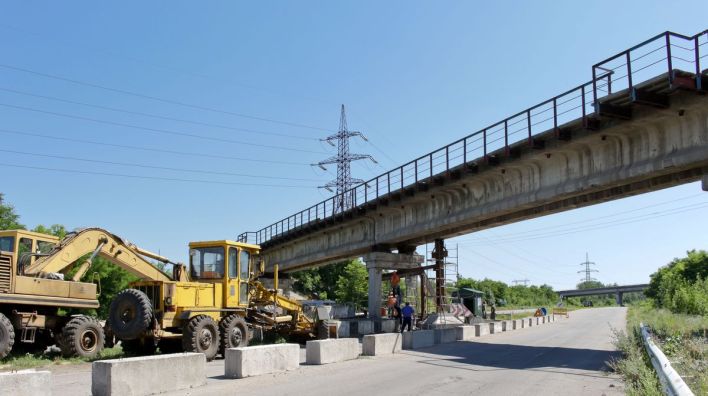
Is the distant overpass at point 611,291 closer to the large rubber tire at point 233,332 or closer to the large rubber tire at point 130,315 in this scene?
the large rubber tire at point 233,332

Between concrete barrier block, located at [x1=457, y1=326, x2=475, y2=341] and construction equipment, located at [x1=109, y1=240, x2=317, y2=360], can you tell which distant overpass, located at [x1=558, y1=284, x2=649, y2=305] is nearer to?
concrete barrier block, located at [x1=457, y1=326, x2=475, y2=341]

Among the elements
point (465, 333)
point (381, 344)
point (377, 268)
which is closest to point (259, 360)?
point (381, 344)

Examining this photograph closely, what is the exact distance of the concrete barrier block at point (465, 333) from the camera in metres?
25.4

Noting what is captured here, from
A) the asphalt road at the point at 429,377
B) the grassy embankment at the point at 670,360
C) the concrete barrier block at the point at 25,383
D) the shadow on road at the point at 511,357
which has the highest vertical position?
the concrete barrier block at the point at 25,383

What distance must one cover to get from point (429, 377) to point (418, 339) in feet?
27.0

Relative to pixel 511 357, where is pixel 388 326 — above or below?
below

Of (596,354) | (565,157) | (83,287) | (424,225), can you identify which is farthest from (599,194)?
(83,287)

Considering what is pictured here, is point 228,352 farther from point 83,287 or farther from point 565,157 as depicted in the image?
point 565,157

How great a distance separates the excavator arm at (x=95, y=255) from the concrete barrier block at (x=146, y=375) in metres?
7.25

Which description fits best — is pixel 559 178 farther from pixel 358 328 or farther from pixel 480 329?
pixel 358 328

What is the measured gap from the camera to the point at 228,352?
12547 mm

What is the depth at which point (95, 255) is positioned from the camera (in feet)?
57.5

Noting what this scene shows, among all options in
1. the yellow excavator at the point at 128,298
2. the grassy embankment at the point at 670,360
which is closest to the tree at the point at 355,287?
the yellow excavator at the point at 128,298

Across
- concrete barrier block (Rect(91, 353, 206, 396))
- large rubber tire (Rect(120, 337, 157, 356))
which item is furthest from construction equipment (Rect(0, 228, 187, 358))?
concrete barrier block (Rect(91, 353, 206, 396))
